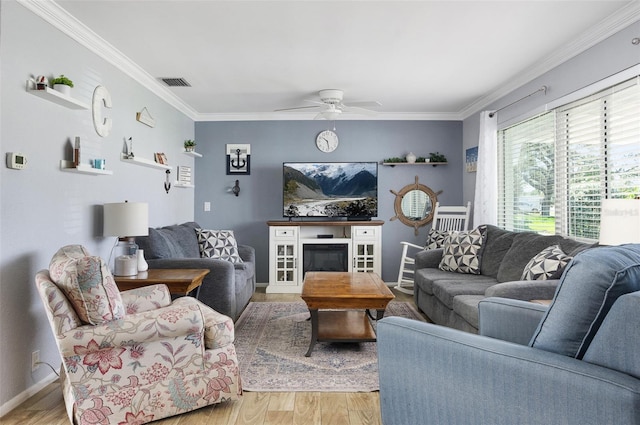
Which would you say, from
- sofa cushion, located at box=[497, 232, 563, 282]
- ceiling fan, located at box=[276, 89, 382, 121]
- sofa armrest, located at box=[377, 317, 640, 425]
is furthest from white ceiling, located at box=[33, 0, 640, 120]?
sofa armrest, located at box=[377, 317, 640, 425]

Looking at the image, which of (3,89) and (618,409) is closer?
(618,409)

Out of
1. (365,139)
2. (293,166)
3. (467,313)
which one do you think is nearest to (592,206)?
(467,313)

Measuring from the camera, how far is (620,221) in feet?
6.86

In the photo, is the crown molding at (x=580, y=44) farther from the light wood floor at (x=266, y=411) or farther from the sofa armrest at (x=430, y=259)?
the light wood floor at (x=266, y=411)

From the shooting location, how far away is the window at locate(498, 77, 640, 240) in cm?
289

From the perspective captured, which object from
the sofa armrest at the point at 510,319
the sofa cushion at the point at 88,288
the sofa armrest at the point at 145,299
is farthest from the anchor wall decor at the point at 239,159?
the sofa armrest at the point at 510,319

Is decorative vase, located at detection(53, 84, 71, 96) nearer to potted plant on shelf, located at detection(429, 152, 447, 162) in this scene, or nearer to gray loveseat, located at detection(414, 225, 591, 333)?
gray loveseat, located at detection(414, 225, 591, 333)

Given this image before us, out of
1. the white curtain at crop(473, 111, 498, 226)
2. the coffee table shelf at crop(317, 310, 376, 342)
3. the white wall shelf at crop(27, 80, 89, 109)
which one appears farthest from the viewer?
the white curtain at crop(473, 111, 498, 226)

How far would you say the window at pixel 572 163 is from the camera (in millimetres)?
2895

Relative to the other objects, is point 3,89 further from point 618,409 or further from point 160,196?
point 618,409

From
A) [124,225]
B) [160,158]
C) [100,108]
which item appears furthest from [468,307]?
[160,158]

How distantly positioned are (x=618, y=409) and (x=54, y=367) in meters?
3.03

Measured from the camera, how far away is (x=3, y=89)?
225 centimetres

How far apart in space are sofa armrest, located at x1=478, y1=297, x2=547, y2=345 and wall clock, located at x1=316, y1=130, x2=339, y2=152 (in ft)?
13.9
